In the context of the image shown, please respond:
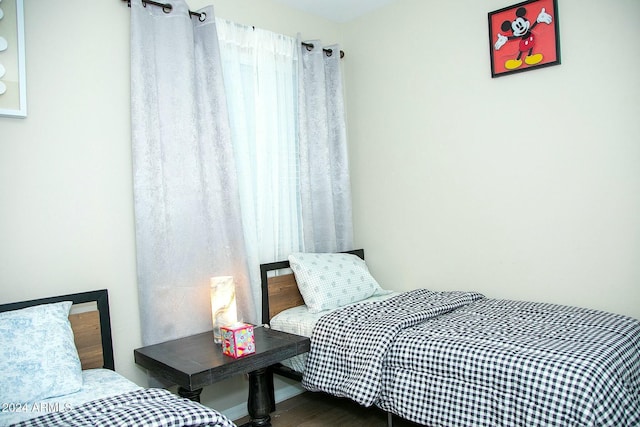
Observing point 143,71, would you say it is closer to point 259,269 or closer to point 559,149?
point 259,269

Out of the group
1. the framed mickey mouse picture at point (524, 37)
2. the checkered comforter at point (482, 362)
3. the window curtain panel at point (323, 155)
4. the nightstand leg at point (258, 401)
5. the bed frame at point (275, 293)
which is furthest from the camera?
the window curtain panel at point (323, 155)

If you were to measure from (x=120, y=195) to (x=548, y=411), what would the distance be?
204cm

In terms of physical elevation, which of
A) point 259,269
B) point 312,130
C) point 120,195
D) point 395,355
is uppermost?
point 312,130

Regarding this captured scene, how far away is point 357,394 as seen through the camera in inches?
88.4

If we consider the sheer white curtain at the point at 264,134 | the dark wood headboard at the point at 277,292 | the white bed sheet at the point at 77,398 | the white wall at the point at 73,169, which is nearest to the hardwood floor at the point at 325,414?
the dark wood headboard at the point at 277,292

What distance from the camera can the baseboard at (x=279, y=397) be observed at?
2803 mm

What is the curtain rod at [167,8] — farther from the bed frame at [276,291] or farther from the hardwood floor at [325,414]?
the hardwood floor at [325,414]

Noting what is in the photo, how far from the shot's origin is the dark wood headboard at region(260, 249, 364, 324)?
292cm

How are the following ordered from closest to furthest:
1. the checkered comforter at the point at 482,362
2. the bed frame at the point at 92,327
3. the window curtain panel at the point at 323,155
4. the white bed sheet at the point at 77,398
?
the white bed sheet at the point at 77,398 → the checkered comforter at the point at 482,362 → the bed frame at the point at 92,327 → the window curtain panel at the point at 323,155

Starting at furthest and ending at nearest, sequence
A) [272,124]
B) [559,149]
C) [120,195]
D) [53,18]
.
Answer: [272,124], [559,149], [120,195], [53,18]

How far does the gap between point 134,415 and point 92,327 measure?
0.87 m

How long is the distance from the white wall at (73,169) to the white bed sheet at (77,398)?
37cm

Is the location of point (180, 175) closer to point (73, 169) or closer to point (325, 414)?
point (73, 169)

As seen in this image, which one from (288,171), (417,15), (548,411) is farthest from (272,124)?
(548,411)
